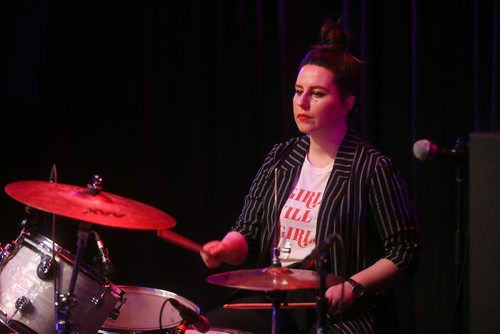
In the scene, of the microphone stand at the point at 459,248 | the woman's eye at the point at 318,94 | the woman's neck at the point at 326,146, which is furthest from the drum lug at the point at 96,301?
the microphone stand at the point at 459,248

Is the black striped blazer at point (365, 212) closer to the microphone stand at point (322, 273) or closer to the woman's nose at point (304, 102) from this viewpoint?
the woman's nose at point (304, 102)

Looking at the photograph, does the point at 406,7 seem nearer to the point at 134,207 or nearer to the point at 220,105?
the point at 220,105

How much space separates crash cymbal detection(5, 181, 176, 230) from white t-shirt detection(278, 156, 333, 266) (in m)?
0.53

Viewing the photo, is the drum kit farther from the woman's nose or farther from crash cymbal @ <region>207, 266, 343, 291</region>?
the woman's nose

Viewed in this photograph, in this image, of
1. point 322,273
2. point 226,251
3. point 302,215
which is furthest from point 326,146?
point 322,273

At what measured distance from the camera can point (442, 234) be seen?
3.09m

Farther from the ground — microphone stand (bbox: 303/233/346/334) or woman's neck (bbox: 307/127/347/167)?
woman's neck (bbox: 307/127/347/167)

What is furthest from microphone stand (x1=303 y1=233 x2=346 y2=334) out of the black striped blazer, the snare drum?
the snare drum

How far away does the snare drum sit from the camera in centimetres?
242

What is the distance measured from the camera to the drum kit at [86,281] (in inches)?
82.4

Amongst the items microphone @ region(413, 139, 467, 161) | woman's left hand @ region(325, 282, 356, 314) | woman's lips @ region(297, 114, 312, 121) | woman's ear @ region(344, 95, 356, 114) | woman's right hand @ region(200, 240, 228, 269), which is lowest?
woman's left hand @ region(325, 282, 356, 314)

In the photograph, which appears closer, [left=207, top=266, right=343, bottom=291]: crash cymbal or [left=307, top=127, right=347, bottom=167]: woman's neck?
[left=207, top=266, right=343, bottom=291]: crash cymbal

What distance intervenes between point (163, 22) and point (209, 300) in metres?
1.41

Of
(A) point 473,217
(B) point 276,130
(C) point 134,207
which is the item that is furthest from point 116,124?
(A) point 473,217
